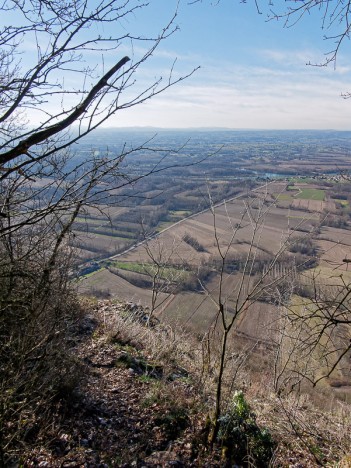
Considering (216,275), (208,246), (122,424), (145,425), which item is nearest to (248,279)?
(145,425)

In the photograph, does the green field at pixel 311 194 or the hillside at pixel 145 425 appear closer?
the hillside at pixel 145 425

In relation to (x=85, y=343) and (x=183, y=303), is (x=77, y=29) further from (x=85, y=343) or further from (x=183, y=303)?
(x=183, y=303)

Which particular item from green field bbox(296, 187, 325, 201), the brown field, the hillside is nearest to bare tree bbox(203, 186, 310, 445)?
the hillside

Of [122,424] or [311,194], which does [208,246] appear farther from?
[122,424]

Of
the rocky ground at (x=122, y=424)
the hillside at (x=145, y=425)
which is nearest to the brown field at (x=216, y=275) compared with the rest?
the hillside at (x=145, y=425)

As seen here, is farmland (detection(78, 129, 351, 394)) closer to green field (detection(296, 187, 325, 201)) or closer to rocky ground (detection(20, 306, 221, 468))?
green field (detection(296, 187, 325, 201))

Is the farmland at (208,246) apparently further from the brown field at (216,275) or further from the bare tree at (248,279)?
the bare tree at (248,279)

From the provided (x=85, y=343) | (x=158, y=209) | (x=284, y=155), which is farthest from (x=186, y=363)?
(x=284, y=155)

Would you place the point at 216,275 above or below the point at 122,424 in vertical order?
below
